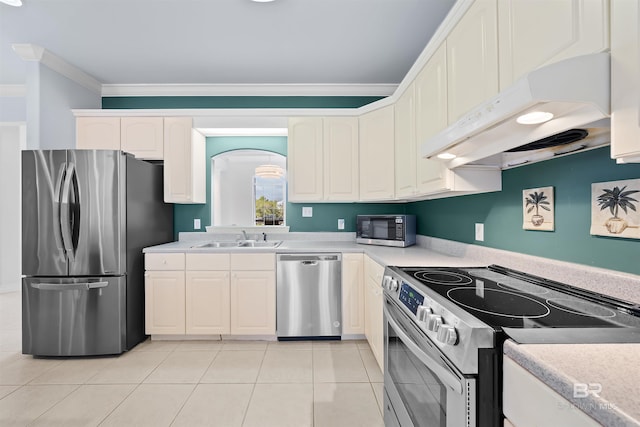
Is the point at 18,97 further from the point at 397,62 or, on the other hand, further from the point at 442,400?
the point at 442,400

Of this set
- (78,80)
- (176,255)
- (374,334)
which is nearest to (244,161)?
(176,255)

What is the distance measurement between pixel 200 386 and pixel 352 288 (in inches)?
56.0

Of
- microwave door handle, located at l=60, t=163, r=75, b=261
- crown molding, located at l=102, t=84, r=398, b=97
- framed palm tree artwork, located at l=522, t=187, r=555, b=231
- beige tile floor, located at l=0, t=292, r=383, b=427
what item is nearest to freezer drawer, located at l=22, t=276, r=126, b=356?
beige tile floor, located at l=0, t=292, r=383, b=427

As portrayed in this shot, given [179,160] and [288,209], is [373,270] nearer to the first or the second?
[288,209]

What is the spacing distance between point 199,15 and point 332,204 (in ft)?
6.98

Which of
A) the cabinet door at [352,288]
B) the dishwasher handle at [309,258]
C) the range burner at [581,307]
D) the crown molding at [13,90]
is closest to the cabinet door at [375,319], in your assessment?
the cabinet door at [352,288]

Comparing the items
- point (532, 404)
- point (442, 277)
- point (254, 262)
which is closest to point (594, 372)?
point (532, 404)

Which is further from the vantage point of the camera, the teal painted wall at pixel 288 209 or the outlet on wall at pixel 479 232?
the teal painted wall at pixel 288 209

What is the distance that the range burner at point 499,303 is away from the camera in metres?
0.96

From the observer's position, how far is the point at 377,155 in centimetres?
293

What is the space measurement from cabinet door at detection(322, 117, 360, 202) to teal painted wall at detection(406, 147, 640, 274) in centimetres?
126

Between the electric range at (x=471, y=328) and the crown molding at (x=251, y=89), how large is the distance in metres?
2.55

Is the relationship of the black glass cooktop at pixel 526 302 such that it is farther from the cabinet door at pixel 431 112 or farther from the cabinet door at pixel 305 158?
the cabinet door at pixel 305 158

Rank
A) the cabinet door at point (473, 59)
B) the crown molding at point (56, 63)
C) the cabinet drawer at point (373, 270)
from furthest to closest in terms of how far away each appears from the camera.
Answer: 1. the crown molding at point (56, 63)
2. the cabinet drawer at point (373, 270)
3. the cabinet door at point (473, 59)
